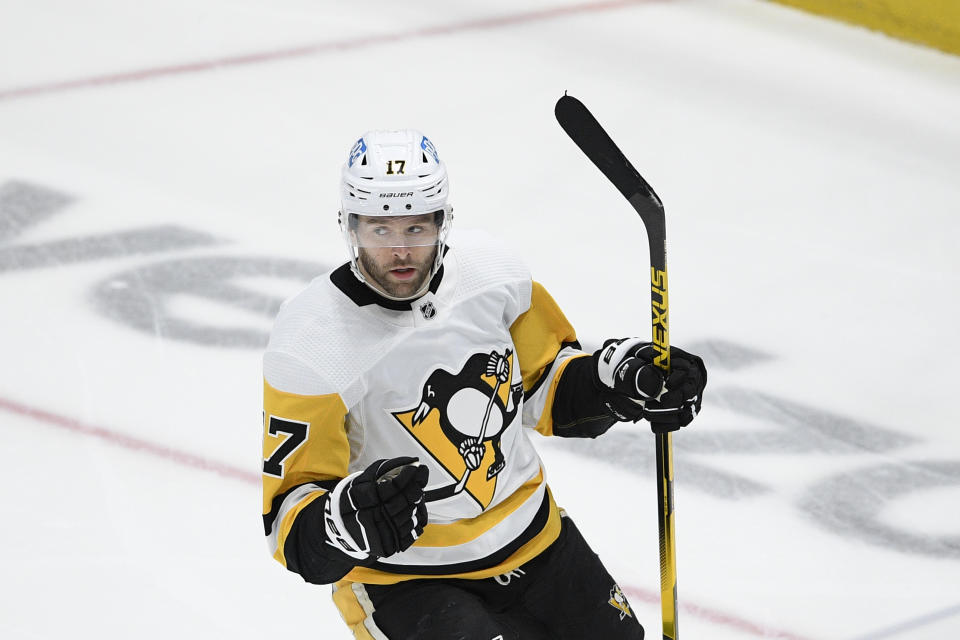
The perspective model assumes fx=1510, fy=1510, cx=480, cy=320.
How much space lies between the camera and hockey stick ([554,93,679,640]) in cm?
244

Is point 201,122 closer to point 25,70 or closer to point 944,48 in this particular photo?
point 25,70

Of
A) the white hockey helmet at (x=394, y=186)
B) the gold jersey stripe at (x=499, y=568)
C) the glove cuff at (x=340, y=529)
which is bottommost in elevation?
the gold jersey stripe at (x=499, y=568)

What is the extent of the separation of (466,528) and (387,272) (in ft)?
1.52

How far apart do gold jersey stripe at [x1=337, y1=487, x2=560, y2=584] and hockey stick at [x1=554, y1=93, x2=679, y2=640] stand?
211 millimetres

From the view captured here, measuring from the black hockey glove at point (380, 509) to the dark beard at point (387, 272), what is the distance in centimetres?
30

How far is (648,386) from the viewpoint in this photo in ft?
8.27

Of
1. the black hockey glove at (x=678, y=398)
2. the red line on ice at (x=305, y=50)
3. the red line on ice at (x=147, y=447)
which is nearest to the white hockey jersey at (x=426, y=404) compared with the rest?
the black hockey glove at (x=678, y=398)

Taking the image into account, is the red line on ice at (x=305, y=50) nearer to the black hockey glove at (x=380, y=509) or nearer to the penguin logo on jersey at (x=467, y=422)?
the penguin logo on jersey at (x=467, y=422)

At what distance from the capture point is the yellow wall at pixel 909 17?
5875mm

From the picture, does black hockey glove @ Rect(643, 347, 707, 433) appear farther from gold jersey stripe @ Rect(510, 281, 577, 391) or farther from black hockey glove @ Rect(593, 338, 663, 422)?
gold jersey stripe @ Rect(510, 281, 577, 391)

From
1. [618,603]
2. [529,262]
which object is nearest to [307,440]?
[618,603]

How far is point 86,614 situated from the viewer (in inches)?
131

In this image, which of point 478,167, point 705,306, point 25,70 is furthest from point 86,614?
point 25,70

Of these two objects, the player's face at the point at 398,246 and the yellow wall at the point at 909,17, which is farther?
the yellow wall at the point at 909,17
